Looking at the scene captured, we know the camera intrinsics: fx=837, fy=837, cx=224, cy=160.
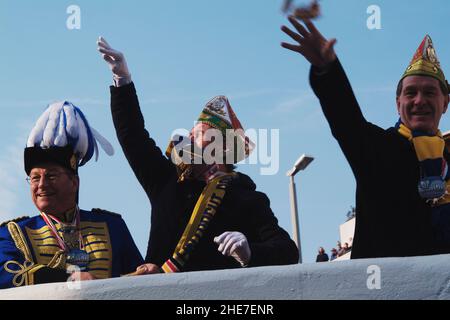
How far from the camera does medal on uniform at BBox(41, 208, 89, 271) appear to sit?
412 centimetres

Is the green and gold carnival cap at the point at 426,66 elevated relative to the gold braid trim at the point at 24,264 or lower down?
elevated

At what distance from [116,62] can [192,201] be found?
88cm

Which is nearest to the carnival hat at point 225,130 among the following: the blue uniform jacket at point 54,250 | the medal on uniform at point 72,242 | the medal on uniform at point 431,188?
the blue uniform jacket at point 54,250

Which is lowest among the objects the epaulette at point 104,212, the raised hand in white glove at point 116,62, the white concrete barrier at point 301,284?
the white concrete barrier at point 301,284

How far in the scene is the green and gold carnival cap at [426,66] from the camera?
4.10 meters

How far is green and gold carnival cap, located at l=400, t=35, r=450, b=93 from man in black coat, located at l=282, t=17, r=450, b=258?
8 centimetres

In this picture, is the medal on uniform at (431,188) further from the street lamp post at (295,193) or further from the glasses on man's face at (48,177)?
the street lamp post at (295,193)

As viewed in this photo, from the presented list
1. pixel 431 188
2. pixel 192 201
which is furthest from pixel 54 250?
pixel 431 188

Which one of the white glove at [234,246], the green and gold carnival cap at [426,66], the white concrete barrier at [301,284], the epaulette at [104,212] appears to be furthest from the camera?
the epaulette at [104,212]

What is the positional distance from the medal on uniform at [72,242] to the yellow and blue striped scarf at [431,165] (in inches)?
65.6

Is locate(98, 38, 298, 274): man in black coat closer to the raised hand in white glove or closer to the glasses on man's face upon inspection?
the raised hand in white glove

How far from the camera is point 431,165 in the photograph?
154 inches

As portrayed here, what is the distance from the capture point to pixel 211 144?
15.4ft

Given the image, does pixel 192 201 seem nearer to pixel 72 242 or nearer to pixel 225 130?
pixel 225 130
